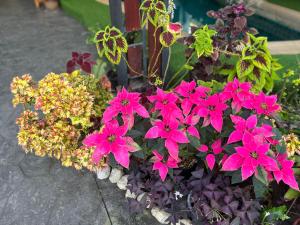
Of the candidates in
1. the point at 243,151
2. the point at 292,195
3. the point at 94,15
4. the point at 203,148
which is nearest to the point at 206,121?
the point at 203,148

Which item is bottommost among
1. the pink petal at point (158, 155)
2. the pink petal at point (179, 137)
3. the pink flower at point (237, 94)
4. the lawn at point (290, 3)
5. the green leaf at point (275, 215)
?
the green leaf at point (275, 215)

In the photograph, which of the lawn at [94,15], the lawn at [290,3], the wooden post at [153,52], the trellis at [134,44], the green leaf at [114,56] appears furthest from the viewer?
the lawn at [290,3]

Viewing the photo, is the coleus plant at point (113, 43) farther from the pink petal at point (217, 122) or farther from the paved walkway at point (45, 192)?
the paved walkway at point (45, 192)

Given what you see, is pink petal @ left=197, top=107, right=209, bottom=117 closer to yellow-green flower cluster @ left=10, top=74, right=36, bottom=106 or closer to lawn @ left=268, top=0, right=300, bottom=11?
yellow-green flower cluster @ left=10, top=74, right=36, bottom=106

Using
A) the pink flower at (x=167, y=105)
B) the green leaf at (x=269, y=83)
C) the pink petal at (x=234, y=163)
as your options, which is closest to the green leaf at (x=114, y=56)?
the pink flower at (x=167, y=105)

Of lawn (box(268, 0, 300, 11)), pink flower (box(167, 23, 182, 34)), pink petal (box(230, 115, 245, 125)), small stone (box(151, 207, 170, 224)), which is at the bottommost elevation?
small stone (box(151, 207, 170, 224))

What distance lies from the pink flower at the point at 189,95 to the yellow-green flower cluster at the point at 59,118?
0.58m

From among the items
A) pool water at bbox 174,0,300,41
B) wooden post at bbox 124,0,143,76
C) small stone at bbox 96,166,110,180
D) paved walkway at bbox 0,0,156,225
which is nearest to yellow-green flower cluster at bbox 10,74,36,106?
paved walkway at bbox 0,0,156,225

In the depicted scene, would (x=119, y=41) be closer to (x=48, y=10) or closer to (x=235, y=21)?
(x=235, y=21)

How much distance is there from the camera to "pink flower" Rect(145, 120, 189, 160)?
Answer: 150 centimetres

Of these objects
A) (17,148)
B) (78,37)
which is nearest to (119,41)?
(17,148)

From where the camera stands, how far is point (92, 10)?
404 centimetres

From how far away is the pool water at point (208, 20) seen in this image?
459cm

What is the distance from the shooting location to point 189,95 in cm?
171
